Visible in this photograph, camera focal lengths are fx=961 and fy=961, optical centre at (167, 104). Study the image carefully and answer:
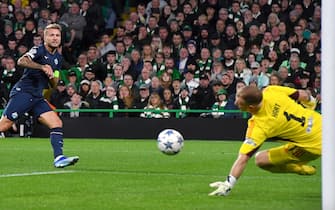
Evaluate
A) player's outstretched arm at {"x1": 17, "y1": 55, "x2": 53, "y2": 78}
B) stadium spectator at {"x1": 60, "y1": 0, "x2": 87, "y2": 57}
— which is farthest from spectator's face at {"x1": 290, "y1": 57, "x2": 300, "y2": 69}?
player's outstretched arm at {"x1": 17, "y1": 55, "x2": 53, "y2": 78}

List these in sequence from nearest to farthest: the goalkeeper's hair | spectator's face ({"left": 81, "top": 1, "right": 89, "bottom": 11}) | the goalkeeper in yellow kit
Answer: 1. the goalkeeper's hair
2. the goalkeeper in yellow kit
3. spectator's face ({"left": 81, "top": 1, "right": 89, "bottom": 11})

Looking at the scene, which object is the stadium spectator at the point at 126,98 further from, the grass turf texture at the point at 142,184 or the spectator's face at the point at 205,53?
the grass turf texture at the point at 142,184

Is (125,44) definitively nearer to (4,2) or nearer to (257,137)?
(4,2)

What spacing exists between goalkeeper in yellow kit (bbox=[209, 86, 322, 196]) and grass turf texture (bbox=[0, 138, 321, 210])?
0.27 m

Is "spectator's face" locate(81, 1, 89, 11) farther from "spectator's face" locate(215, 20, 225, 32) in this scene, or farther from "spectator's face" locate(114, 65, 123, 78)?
"spectator's face" locate(215, 20, 225, 32)

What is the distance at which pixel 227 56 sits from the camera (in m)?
21.9

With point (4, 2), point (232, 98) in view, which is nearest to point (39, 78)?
point (232, 98)

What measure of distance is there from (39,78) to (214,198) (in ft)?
14.4

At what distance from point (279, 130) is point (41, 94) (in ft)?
14.3

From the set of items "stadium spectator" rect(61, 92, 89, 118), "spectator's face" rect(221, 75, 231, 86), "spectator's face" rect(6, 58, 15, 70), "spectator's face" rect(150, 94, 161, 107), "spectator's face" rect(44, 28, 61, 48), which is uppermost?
"spectator's face" rect(44, 28, 61, 48)

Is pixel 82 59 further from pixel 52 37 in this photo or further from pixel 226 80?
pixel 52 37

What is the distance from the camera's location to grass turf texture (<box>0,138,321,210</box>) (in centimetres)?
910

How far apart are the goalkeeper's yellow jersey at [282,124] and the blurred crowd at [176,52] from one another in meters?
10.2

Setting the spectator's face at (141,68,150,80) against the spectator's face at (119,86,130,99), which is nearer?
the spectator's face at (119,86,130,99)
